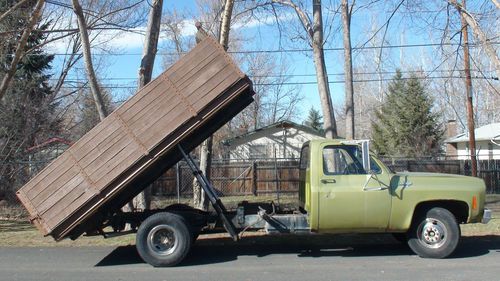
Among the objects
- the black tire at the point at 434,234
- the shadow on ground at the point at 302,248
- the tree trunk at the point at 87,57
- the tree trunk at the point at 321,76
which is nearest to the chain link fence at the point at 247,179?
the tree trunk at the point at 321,76

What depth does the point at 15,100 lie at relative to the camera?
63.9 feet

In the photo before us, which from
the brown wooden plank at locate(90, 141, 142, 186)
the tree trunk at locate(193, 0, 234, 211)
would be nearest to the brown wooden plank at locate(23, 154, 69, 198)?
the brown wooden plank at locate(90, 141, 142, 186)

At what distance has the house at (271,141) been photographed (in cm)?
3816

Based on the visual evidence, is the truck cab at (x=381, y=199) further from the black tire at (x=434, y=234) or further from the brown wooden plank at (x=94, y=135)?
the brown wooden plank at (x=94, y=135)

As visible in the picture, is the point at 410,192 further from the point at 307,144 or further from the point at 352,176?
the point at 307,144

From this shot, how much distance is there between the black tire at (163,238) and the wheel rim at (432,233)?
384 cm

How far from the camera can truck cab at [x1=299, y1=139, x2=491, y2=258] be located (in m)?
8.30

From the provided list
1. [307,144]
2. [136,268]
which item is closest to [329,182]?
[307,144]

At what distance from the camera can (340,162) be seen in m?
8.62

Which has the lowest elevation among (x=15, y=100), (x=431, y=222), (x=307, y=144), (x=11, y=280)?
(x=11, y=280)

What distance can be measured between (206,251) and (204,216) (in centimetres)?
109

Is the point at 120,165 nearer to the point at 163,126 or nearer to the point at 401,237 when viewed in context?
the point at 163,126

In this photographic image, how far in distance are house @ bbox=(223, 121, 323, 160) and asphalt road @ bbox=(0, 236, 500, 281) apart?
27754 millimetres

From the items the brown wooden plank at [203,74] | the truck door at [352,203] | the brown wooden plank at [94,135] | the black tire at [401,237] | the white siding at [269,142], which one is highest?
the white siding at [269,142]
